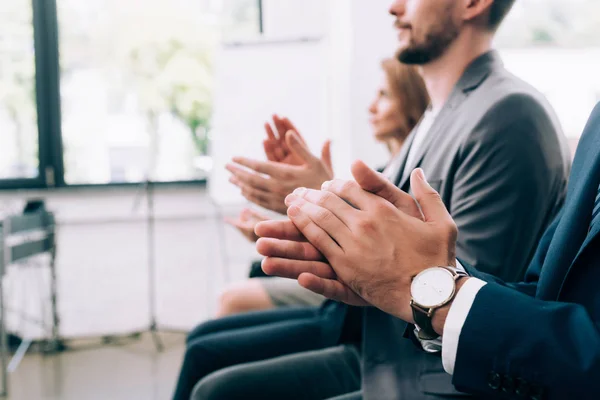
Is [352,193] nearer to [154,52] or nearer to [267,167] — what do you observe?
[267,167]

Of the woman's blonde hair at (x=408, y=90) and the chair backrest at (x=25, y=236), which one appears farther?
the chair backrest at (x=25, y=236)

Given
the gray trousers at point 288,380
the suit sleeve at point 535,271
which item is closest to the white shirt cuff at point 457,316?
the suit sleeve at point 535,271

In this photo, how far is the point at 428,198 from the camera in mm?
679

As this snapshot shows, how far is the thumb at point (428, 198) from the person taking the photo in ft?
2.22

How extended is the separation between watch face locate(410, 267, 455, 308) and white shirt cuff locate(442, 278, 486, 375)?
15 mm

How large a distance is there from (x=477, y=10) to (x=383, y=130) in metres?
0.99

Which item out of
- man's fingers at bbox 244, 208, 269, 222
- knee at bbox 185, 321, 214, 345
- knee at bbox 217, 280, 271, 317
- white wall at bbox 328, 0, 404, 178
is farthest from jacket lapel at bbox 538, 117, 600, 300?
white wall at bbox 328, 0, 404, 178

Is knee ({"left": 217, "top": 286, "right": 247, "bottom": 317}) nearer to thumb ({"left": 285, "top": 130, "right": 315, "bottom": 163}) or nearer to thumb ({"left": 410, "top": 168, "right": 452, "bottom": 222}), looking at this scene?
thumb ({"left": 285, "top": 130, "right": 315, "bottom": 163})

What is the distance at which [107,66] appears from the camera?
149 inches

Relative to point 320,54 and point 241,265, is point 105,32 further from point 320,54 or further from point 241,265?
point 241,265

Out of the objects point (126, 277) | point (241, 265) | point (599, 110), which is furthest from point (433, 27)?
point (126, 277)

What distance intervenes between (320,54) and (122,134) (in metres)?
1.55

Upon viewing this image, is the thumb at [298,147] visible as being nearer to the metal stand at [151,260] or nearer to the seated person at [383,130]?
the seated person at [383,130]

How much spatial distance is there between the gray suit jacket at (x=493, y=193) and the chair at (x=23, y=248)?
224 centimetres
